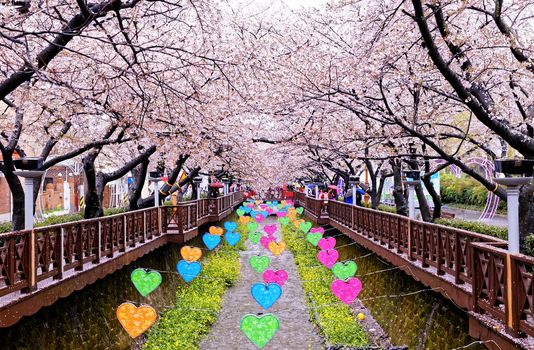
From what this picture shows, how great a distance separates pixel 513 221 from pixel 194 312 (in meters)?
11.9

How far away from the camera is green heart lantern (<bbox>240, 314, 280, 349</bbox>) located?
9.03 m

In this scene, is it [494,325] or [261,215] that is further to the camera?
[261,215]

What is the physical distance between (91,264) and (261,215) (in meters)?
25.6

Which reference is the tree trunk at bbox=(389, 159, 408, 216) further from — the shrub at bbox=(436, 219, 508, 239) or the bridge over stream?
the bridge over stream

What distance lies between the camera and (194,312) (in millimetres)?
16828

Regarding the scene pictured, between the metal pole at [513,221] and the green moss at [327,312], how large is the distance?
775cm

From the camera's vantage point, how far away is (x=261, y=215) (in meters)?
36.6

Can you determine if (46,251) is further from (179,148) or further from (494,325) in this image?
(179,148)

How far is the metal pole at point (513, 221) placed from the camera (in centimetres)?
682

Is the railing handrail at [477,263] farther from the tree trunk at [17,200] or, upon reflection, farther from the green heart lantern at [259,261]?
the tree trunk at [17,200]

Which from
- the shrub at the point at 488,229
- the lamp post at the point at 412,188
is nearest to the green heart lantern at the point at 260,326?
the lamp post at the point at 412,188

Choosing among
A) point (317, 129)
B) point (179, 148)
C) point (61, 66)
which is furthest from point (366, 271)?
point (61, 66)

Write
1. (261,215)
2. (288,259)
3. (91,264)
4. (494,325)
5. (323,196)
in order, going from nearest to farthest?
1. (494,325)
2. (91,264)
3. (288,259)
4. (323,196)
5. (261,215)

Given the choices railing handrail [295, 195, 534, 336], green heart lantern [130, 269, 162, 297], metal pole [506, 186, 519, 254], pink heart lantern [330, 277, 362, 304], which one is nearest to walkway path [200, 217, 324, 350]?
pink heart lantern [330, 277, 362, 304]
